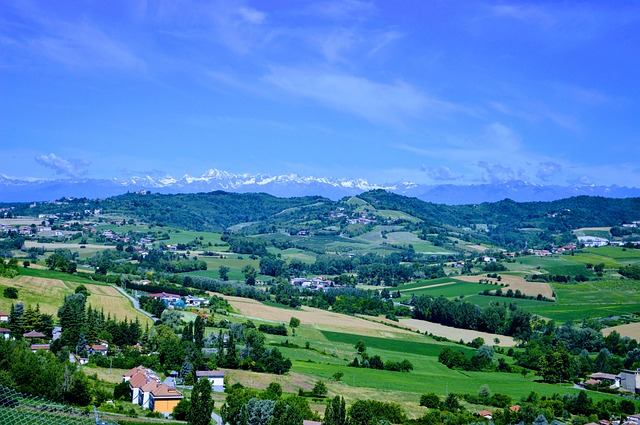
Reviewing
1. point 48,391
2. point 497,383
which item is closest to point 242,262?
point 497,383

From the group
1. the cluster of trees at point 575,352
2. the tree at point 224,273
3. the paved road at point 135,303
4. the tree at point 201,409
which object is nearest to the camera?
the tree at point 201,409

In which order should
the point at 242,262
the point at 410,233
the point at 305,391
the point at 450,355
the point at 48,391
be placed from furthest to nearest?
the point at 410,233
the point at 242,262
the point at 450,355
the point at 305,391
the point at 48,391

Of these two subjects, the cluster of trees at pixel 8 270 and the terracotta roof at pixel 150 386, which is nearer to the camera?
the terracotta roof at pixel 150 386

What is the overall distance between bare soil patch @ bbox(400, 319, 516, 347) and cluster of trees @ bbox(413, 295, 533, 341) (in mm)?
1139

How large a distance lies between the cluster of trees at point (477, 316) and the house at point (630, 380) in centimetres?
1823

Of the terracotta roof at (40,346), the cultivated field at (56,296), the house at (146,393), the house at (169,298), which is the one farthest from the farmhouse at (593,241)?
the house at (146,393)

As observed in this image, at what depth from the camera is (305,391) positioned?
4306 cm

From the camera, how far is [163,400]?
119 ft

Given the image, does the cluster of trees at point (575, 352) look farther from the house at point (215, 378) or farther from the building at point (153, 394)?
the building at point (153, 394)

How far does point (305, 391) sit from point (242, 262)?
78922 mm

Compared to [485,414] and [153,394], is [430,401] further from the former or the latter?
[153,394]

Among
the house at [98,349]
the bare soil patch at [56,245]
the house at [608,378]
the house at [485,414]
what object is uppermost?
the bare soil patch at [56,245]

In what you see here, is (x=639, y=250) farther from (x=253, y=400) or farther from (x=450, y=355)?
(x=253, y=400)

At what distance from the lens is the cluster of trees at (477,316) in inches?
2867
